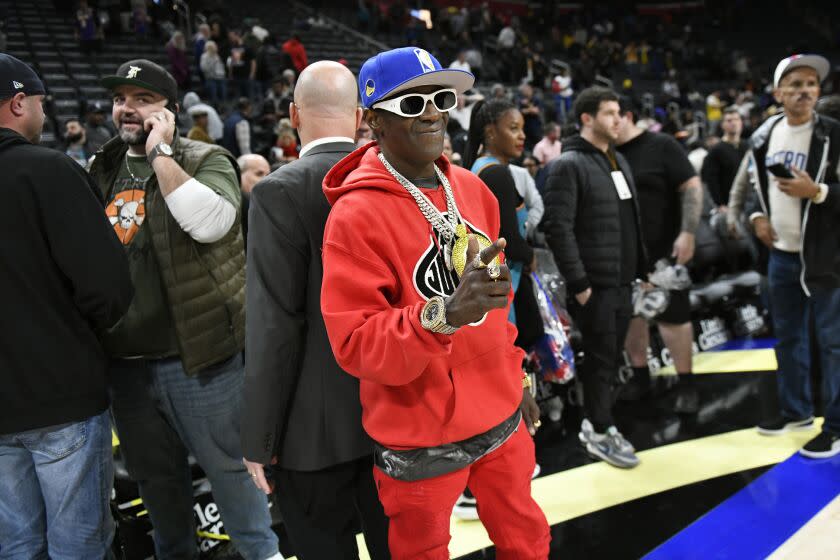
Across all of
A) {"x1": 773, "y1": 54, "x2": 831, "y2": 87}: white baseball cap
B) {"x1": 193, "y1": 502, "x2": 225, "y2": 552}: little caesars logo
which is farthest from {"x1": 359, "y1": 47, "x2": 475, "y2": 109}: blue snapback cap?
{"x1": 773, "y1": 54, "x2": 831, "y2": 87}: white baseball cap

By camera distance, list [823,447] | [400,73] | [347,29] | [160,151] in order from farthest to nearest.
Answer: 1. [347,29]
2. [823,447]
3. [160,151]
4. [400,73]

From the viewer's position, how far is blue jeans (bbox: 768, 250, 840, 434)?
3502mm

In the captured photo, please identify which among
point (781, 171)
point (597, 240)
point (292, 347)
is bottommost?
point (597, 240)

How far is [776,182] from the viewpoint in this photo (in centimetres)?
350

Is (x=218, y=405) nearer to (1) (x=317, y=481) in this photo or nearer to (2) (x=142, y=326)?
(2) (x=142, y=326)

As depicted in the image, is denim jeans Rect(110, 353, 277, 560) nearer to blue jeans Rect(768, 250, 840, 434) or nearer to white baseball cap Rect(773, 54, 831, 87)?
blue jeans Rect(768, 250, 840, 434)

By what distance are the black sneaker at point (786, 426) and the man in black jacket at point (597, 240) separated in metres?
0.81

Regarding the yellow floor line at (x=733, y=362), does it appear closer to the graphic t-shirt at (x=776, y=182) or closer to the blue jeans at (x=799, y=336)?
the blue jeans at (x=799, y=336)

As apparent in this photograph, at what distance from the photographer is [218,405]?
8.11ft

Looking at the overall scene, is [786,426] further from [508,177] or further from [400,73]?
[400,73]

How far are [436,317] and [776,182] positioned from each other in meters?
2.73

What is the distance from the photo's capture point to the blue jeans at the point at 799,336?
3502mm

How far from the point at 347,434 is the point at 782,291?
109 inches

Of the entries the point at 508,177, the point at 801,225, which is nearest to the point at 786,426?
the point at 801,225
